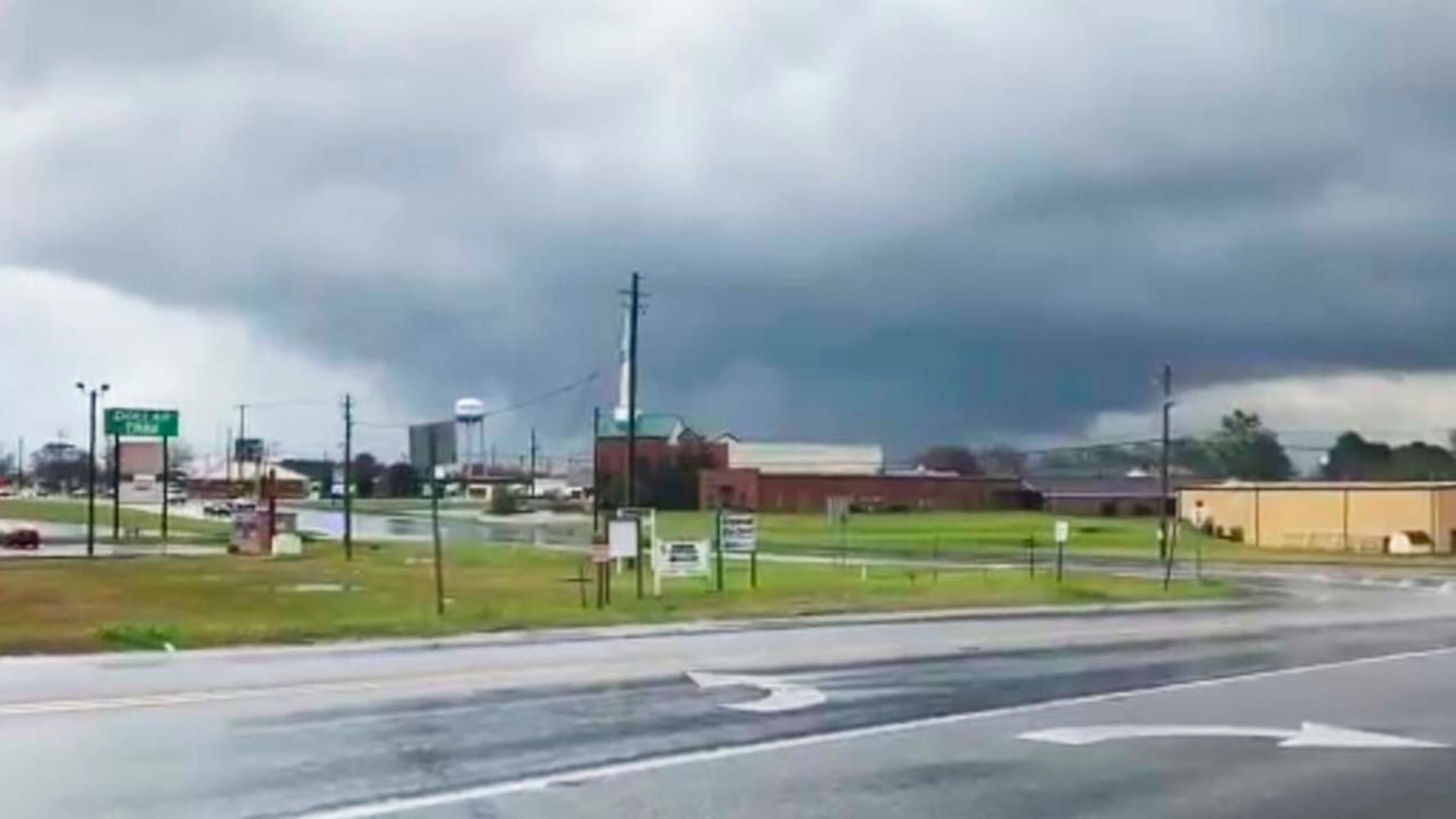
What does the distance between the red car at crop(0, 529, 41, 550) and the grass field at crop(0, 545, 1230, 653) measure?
13107 mm

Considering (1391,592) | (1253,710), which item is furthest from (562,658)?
(1391,592)

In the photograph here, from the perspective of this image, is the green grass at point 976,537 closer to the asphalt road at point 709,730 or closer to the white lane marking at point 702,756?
the asphalt road at point 709,730

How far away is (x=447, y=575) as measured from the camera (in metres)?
56.7

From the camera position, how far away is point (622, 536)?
36156mm

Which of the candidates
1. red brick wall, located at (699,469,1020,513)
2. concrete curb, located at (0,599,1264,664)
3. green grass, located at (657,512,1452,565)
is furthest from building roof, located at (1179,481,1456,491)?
concrete curb, located at (0,599,1264,664)

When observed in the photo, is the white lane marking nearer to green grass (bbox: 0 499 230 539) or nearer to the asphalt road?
the asphalt road

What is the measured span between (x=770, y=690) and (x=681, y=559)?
24532 millimetres

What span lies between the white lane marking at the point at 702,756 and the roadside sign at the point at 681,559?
881 inches

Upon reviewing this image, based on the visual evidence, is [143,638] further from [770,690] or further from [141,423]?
[141,423]

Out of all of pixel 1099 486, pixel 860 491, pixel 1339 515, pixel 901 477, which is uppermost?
pixel 901 477

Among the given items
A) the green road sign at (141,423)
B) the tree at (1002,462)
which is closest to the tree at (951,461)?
the tree at (1002,462)

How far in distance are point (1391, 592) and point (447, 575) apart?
25859mm

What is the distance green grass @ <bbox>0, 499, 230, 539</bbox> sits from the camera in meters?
114

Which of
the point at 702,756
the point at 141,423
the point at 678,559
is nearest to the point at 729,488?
the point at 141,423
